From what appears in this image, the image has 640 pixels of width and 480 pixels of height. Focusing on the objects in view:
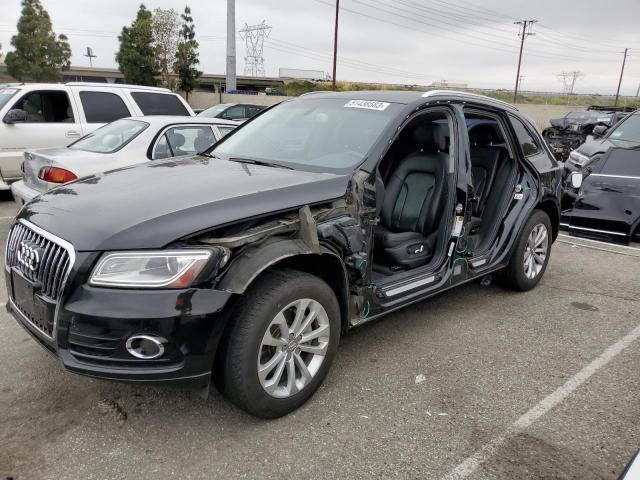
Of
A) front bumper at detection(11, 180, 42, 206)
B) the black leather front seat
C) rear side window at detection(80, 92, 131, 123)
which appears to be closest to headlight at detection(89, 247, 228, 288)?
the black leather front seat

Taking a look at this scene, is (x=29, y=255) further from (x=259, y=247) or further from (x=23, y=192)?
(x=23, y=192)

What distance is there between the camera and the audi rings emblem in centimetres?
249

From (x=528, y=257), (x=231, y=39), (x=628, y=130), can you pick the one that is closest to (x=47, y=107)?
(x=528, y=257)

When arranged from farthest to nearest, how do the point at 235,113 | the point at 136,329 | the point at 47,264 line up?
the point at 235,113
the point at 47,264
the point at 136,329

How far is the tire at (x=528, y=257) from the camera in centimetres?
455

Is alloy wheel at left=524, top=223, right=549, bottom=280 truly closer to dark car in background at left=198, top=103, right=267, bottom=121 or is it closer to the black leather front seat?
the black leather front seat

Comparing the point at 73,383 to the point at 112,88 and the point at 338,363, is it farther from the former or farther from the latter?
the point at 112,88

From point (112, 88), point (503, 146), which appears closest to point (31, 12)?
point (112, 88)

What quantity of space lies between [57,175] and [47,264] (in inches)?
123

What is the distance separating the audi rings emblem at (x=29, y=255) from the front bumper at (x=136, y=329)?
30 cm

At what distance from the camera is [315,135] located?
11.8ft

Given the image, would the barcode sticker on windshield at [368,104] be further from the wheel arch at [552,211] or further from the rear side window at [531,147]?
the wheel arch at [552,211]

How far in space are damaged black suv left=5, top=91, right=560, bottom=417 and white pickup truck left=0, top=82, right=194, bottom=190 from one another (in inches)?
177

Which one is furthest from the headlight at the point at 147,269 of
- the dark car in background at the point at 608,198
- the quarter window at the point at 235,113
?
the quarter window at the point at 235,113
